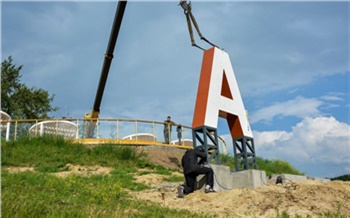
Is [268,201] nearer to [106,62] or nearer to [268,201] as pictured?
[268,201]

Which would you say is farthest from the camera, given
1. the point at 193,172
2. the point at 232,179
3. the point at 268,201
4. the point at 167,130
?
the point at 167,130

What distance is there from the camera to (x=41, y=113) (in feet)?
126

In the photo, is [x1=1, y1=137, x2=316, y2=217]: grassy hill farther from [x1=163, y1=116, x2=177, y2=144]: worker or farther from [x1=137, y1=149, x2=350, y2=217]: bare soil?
[x1=163, y1=116, x2=177, y2=144]: worker

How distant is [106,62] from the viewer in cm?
2381

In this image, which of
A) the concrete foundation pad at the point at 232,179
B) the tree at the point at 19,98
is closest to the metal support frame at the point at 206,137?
the concrete foundation pad at the point at 232,179

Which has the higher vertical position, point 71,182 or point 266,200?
point 71,182

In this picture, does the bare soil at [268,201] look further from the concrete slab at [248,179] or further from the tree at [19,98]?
the tree at [19,98]

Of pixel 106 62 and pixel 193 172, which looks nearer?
pixel 193 172

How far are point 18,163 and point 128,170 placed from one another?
409 centimetres

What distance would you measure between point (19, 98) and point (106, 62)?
1725cm

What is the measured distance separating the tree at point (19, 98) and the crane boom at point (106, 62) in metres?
14.0

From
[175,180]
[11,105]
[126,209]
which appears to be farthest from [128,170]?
[11,105]

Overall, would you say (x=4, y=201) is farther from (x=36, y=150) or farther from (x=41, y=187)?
(x=36, y=150)

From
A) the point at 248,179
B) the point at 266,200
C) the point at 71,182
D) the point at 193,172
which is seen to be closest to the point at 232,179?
the point at 248,179
